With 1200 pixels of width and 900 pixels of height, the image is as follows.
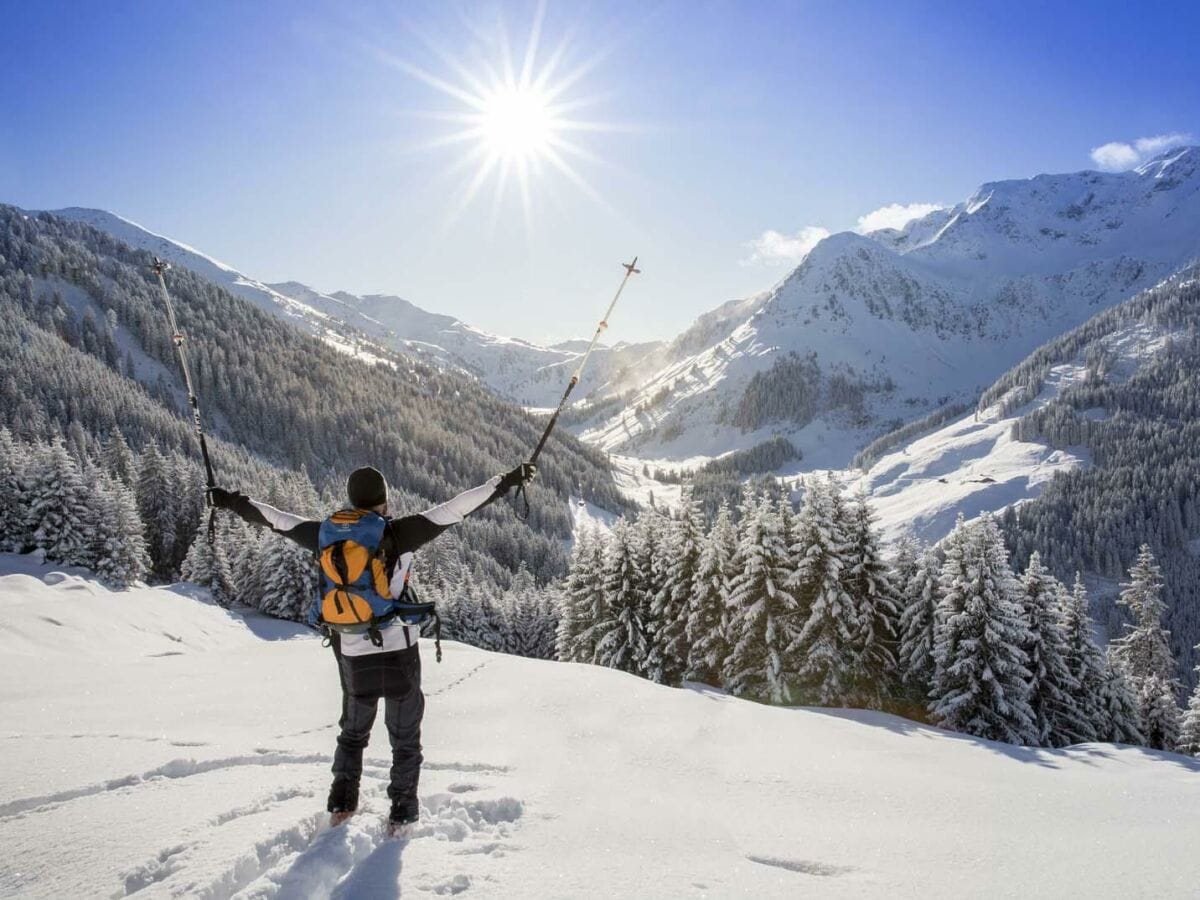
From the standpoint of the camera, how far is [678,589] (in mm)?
28641

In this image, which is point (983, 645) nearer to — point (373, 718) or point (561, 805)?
point (561, 805)

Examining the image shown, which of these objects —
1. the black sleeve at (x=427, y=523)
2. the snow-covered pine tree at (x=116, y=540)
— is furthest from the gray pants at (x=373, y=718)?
the snow-covered pine tree at (x=116, y=540)

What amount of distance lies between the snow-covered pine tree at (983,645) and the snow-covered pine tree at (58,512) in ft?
162

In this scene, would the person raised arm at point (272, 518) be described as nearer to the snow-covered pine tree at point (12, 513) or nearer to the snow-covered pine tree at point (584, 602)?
the snow-covered pine tree at point (584, 602)

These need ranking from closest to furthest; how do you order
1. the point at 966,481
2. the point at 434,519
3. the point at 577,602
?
the point at 434,519 < the point at 577,602 < the point at 966,481

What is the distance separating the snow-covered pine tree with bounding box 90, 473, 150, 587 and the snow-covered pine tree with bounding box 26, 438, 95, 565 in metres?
0.68

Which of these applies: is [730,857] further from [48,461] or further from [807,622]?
[48,461]

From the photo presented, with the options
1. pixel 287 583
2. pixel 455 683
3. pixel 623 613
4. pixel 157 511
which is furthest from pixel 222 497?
pixel 157 511

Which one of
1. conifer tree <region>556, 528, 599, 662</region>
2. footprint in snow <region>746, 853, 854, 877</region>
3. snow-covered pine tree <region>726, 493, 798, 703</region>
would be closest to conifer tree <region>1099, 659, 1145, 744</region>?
snow-covered pine tree <region>726, 493, 798, 703</region>

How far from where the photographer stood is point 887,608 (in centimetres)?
2539

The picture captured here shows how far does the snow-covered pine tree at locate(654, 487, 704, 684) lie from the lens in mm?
28875

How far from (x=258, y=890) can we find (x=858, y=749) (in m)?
8.37

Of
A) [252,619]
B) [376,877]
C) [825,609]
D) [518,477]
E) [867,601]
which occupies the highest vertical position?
[518,477]

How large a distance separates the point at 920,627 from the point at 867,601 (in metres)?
2.48
